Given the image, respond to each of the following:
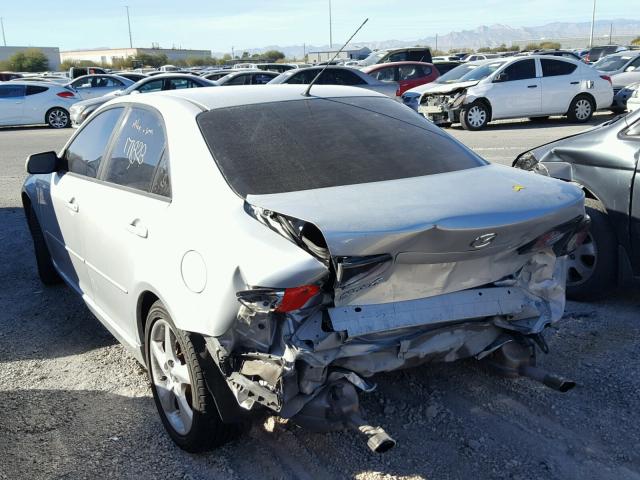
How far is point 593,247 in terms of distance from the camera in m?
4.79

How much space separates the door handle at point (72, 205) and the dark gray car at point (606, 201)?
342 cm

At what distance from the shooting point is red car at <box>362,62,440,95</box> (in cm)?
1942

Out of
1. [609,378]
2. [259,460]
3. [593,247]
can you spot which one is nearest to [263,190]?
[259,460]

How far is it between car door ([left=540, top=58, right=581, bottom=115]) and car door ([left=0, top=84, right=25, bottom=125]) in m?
15.5

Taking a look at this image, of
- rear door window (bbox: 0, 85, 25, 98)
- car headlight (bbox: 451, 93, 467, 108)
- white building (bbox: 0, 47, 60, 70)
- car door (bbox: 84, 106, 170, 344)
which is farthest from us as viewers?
white building (bbox: 0, 47, 60, 70)

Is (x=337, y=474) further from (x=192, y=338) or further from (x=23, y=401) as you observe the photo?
(x=23, y=401)

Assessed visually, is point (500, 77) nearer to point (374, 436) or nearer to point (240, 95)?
point (240, 95)

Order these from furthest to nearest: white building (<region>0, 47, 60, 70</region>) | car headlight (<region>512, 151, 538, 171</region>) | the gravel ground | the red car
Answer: white building (<region>0, 47, 60, 70</region>) → the red car → car headlight (<region>512, 151, 538, 171</region>) → the gravel ground

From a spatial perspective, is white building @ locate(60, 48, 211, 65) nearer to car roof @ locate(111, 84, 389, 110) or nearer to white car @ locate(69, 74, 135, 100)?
white car @ locate(69, 74, 135, 100)

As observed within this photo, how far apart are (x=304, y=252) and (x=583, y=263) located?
3062 mm

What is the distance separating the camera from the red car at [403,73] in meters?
19.4

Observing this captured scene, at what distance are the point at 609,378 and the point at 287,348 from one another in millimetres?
2164

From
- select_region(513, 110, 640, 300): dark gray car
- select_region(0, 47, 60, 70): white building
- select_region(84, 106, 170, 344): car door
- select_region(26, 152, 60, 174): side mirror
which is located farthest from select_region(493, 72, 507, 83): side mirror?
select_region(0, 47, 60, 70): white building

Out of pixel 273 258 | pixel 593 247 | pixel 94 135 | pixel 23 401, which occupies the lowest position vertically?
pixel 23 401
